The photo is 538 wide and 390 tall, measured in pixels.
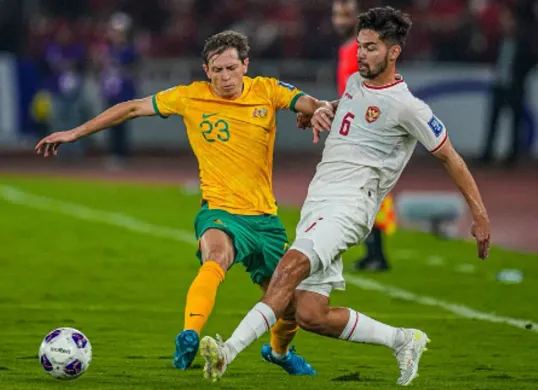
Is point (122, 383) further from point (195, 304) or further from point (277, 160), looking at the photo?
point (277, 160)

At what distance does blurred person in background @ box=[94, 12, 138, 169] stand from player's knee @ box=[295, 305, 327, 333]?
17.7 metres

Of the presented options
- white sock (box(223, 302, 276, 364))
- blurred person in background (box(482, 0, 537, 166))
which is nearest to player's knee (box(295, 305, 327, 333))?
white sock (box(223, 302, 276, 364))

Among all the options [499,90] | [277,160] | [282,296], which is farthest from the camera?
[277,160]

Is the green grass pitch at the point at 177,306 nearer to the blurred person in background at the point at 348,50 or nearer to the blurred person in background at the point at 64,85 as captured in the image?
the blurred person in background at the point at 348,50

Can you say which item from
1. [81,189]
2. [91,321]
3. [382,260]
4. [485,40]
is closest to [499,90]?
[485,40]

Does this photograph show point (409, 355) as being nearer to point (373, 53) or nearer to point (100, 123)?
point (373, 53)

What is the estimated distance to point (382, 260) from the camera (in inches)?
517

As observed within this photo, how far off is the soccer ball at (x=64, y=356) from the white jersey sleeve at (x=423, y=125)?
2.02 m

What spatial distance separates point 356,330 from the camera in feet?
23.9

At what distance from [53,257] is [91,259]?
0.42 metres

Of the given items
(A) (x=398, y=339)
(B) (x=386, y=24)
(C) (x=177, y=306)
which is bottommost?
(C) (x=177, y=306)

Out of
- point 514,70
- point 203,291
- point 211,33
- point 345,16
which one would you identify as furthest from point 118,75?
point 203,291

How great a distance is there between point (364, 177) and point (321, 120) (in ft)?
1.24

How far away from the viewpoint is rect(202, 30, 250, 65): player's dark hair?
7.88 meters
